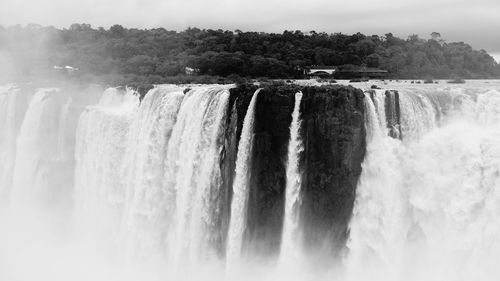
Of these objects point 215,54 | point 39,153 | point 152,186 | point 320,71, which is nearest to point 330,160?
point 152,186

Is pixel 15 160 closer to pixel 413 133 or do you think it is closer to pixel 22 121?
pixel 22 121

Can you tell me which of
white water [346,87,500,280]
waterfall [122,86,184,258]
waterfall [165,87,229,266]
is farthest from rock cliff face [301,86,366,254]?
waterfall [122,86,184,258]

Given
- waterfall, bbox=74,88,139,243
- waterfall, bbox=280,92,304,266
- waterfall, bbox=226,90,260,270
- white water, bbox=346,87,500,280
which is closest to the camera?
white water, bbox=346,87,500,280

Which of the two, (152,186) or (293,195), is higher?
(293,195)

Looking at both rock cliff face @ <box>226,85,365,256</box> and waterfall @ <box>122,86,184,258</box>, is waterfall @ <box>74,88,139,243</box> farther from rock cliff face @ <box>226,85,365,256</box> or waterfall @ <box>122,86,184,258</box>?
rock cliff face @ <box>226,85,365,256</box>

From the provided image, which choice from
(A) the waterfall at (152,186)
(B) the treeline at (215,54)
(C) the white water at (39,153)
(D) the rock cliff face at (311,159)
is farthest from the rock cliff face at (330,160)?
(B) the treeline at (215,54)

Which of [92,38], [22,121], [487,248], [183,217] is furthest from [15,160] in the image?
[92,38]

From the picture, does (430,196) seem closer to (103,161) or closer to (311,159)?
(311,159)
